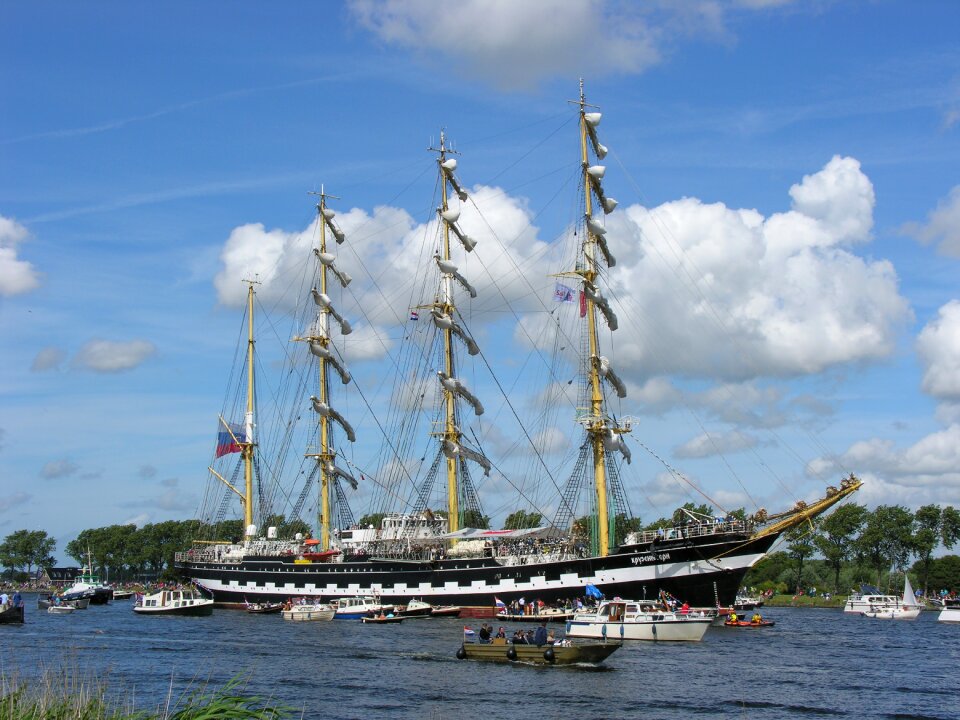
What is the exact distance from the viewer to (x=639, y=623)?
5575 cm

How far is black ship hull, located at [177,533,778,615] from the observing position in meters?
68.0

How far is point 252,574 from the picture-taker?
323 feet

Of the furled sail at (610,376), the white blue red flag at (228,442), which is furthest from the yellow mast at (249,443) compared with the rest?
the furled sail at (610,376)

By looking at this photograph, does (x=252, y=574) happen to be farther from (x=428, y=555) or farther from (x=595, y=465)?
(x=595, y=465)

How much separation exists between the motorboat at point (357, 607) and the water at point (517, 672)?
754 cm

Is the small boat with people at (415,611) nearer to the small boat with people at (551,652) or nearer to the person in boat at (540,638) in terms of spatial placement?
the small boat with people at (551,652)

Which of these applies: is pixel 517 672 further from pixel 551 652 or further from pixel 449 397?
pixel 449 397

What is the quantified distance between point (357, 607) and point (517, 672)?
36.8m

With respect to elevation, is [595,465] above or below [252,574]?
above

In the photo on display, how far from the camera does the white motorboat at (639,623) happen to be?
5500cm

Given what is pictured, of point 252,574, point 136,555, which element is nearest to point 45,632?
point 252,574

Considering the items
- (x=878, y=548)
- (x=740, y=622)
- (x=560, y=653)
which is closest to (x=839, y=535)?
(x=878, y=548)

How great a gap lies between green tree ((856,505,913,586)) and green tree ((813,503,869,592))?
4.41 ft

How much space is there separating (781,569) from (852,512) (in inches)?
553
